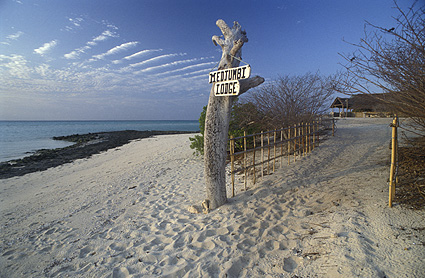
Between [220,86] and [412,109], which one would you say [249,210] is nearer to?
[220,86]

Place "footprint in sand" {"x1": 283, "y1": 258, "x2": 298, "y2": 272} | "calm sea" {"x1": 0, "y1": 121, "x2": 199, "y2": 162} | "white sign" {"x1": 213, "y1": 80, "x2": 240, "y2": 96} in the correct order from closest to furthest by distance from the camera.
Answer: "footprint in sand" {"x1": 283, "y1": 258, "x2": 298, "y2": 272} < "white sign" {"x1": 213, "y1": 80, "x2": 240, "y2": 96} < "calm sea" {"x1": 0, "y1": 121, "x2": 199, "y2": 162}

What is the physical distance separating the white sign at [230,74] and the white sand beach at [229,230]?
235 cm

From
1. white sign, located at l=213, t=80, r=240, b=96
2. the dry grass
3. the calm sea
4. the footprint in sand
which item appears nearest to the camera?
the footprint in sand

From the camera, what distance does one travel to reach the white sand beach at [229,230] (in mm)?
2451

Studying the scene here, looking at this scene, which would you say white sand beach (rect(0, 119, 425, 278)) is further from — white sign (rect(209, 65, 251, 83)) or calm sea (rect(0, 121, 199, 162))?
calm sea (rect(0, 121, 199, 162))

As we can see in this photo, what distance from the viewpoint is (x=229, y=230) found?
321 centimetres

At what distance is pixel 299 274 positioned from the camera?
2.29m

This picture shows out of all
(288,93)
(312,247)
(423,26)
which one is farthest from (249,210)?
(288,93)

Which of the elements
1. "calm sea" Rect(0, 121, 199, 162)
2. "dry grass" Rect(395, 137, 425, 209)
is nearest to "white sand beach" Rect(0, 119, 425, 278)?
"dry grass" Rect(395, 137, 425, 209)

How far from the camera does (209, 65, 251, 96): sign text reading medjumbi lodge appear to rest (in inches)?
129

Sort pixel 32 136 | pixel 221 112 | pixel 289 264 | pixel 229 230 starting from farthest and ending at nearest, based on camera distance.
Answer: pixel 32 136 < pixel 221 112 < pixel 229 230 < pixel 289 264

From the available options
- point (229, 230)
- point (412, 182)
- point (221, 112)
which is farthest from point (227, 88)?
point (412, 182)

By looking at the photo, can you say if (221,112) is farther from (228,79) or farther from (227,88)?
(228,79)

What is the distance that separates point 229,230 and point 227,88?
2.29 metres
